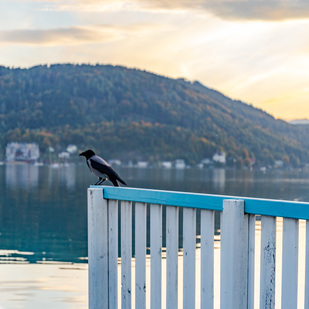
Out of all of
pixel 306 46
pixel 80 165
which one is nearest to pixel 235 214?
pixel 306 46

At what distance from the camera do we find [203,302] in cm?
246

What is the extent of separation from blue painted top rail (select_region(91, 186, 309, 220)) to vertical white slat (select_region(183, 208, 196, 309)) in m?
0.05

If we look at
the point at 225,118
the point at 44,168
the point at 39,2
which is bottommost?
the point at 44,168

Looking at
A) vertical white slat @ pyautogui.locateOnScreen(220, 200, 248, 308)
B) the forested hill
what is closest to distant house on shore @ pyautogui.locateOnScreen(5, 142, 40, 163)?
the forested hill

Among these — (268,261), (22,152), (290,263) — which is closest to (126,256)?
(268,261)

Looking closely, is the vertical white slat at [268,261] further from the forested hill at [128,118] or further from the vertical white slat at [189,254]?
the forested hill at [128,118]

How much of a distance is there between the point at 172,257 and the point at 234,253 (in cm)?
30

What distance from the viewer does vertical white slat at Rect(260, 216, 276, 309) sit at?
2.27m

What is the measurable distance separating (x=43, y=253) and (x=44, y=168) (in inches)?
3579

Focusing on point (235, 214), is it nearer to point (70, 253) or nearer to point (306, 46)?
point (70, 253)

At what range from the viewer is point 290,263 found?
2.18 meters

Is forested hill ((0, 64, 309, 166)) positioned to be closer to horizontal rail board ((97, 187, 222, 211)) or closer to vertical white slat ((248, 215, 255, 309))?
horizontal rail board ((97, 187, 222, 211))

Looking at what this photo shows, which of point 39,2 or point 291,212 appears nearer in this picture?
point 291,212

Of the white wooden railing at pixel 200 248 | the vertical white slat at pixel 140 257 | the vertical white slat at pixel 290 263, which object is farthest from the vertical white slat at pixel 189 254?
the vertical white slat at pixel 290 263
